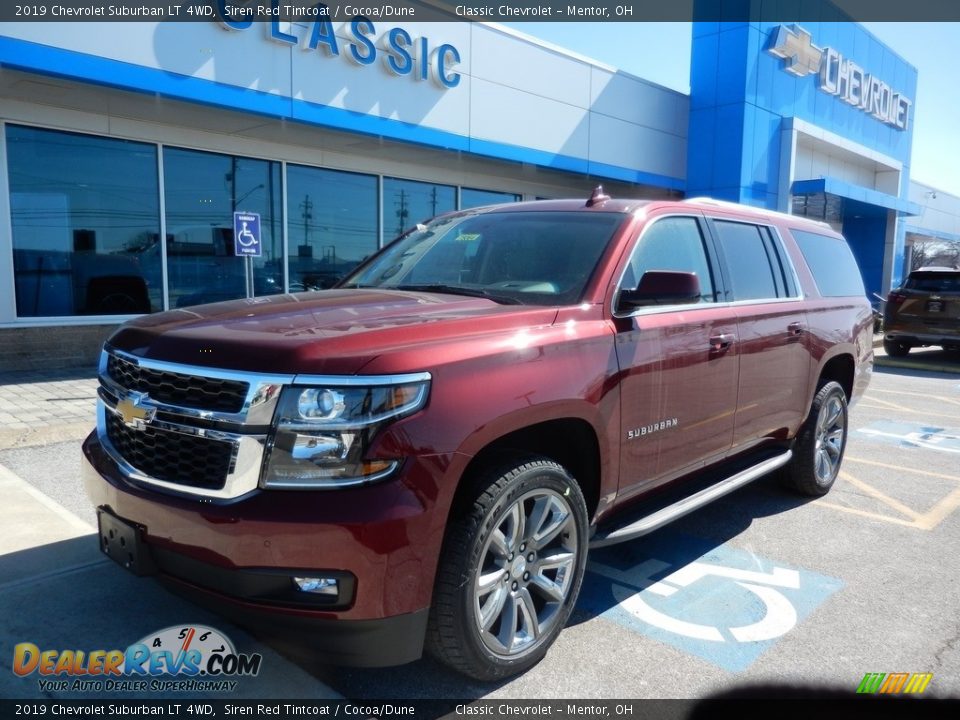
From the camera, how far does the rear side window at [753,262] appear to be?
4238 mm

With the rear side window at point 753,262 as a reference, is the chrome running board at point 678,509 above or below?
below

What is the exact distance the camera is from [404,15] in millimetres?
12117

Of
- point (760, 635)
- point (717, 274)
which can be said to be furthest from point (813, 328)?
point (760, 635)

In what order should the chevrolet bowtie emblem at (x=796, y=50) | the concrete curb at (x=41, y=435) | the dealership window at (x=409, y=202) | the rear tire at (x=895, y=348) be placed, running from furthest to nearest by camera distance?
the chevrolet bowtie emblem at (x=796, y=50) → the rear tire at (x=895, y=348) → the dealership window at (x=409, y=202) → the concrete curb at (x=41, y=435)

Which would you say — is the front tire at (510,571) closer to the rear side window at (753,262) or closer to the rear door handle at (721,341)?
the rear door handle at (721,341)

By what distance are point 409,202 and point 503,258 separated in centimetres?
1095

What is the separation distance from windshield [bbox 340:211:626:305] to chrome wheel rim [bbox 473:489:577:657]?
36.9 inches

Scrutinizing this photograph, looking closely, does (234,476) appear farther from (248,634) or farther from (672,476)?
(672,476)

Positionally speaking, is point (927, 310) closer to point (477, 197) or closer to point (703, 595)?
point (477, 197)

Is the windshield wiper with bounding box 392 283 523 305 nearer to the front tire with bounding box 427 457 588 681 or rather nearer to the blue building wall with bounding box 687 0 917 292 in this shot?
the front tire with bounding box 427 457 588 681

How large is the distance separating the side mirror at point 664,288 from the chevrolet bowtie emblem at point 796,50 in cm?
1776

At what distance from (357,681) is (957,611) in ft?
9.49

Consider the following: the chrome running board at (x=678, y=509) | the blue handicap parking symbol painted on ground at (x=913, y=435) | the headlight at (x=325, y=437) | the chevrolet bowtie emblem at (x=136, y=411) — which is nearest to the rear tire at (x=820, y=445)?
the chrome running board at (x=678, y=509)

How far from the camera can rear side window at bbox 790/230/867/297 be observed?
17.0 ft
